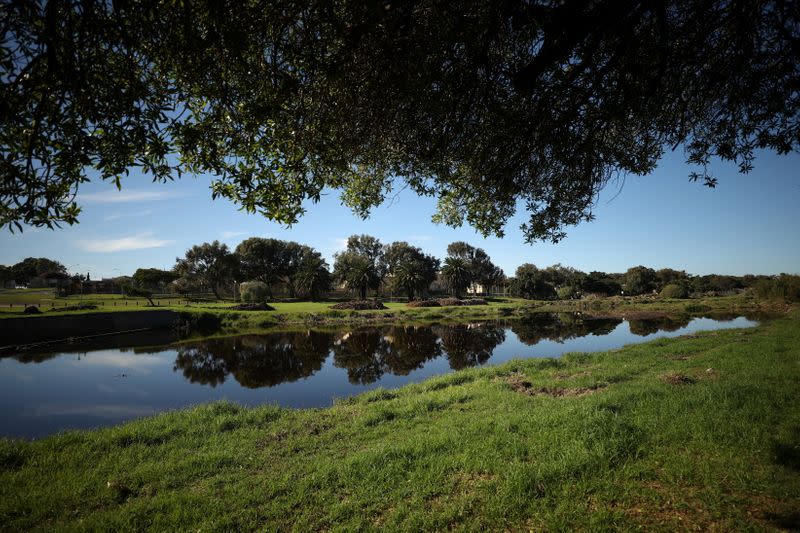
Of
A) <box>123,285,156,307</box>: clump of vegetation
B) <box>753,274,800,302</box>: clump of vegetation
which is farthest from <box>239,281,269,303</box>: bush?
<box>753,274,800,302</box>: clump of vegetation

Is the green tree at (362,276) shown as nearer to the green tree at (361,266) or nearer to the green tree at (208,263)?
the green tree at (361,266)

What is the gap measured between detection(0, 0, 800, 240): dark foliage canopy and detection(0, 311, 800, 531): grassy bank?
4.40m

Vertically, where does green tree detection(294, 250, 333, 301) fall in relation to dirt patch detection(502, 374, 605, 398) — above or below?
above

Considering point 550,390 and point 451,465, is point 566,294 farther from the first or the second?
point 451,465

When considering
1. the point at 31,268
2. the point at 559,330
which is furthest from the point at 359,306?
the point at 31,268

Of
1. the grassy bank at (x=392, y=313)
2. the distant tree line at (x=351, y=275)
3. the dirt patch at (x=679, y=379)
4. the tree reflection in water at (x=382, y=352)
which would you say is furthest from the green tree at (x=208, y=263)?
the dirt patch at (x=679, y=379)

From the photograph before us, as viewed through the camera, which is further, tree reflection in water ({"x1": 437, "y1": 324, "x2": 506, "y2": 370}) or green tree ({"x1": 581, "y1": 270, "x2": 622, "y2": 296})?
green tree ({"x1": 581, "y1": 270, "x2": 622, "y2": 296})

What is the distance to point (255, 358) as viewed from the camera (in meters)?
24.9

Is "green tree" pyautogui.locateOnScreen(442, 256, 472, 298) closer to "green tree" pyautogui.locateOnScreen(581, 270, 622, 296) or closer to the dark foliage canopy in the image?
"green tree" pyautogui.locateOnScreen(581, 270, 622, 296)

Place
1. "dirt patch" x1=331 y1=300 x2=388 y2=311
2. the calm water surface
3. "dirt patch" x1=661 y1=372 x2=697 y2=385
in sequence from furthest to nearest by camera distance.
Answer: "dirt patch" x1=331 y1=300 x2=388 y2=311 < the calm water surface < "dirt patch" x1=661 y1=372 x2=697 y2=385

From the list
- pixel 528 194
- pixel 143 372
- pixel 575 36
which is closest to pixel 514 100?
pixel 575 36

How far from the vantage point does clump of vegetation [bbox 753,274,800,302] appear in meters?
45.8

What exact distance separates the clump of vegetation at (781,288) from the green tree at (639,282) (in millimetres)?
45873

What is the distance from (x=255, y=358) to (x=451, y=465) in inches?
837
